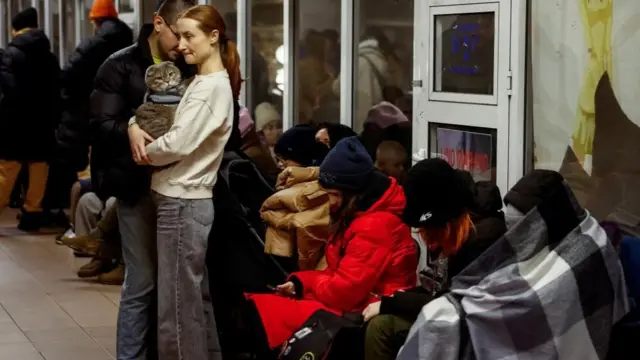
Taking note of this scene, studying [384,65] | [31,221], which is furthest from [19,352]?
[31,221]

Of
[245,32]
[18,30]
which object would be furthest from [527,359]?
[18,30]

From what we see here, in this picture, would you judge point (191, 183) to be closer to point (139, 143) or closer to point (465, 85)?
point (139, 143)

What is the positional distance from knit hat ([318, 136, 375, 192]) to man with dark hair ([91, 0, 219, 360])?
33.5 inches

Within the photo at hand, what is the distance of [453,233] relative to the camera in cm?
418

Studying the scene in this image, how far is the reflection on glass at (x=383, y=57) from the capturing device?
20.0ft

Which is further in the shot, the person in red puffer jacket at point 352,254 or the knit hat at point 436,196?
the person in red puffer jacket at point 352,254

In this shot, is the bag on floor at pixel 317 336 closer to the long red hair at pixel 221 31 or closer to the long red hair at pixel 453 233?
the long red hair at pixel 453 233

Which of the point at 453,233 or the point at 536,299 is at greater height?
the point at 453,233

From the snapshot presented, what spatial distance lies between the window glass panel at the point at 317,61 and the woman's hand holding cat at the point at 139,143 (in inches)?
82.8

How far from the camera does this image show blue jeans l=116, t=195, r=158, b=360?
5258mm

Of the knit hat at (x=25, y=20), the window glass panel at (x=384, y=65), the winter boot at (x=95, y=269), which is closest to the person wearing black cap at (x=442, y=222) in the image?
the window glass panel at (x=384, y=65)

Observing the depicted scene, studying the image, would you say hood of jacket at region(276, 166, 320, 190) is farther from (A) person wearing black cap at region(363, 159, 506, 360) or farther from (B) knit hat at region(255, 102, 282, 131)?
(B) knit hat at region(255, 102, 282, 131)

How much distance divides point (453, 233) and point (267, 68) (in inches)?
167

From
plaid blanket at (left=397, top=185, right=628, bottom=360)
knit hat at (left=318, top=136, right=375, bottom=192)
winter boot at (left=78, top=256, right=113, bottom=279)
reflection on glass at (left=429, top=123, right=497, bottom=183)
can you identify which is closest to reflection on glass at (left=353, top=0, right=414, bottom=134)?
reflection on glass at (left=429, top=123, right=497, bottom=183)
